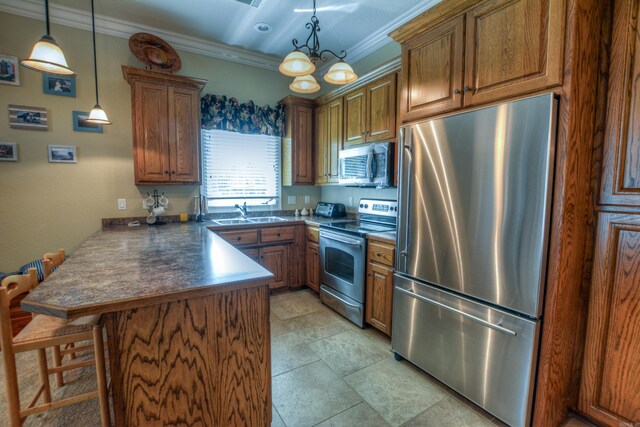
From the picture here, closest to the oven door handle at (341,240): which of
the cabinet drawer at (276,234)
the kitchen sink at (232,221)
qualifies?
the cabinet drawer at (276,234)

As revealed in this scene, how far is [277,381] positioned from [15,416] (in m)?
1.30

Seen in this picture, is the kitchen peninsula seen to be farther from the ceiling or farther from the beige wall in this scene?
the ceiling

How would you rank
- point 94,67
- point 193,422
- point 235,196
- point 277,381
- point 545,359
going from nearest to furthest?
point 193,422
point 545,359
point 277,381
point 94,67
point 235,196

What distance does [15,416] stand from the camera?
134cm

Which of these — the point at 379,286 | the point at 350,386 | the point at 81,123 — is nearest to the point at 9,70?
the point at 81,123

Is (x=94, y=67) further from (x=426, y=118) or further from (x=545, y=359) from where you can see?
(x=545, y=359)

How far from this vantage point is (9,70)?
8.67ft

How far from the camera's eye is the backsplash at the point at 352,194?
3.21 meters

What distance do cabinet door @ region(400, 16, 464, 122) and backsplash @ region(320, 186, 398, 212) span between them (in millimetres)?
1151

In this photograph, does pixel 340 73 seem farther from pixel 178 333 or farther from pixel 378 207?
pixel 178 333

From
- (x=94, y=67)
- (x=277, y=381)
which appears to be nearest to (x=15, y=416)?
(x=277, y=381)

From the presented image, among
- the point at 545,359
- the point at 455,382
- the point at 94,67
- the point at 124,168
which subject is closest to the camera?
the point at 545,359

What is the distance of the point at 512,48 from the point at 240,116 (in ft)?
9.63

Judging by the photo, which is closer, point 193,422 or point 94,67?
point 193,422
